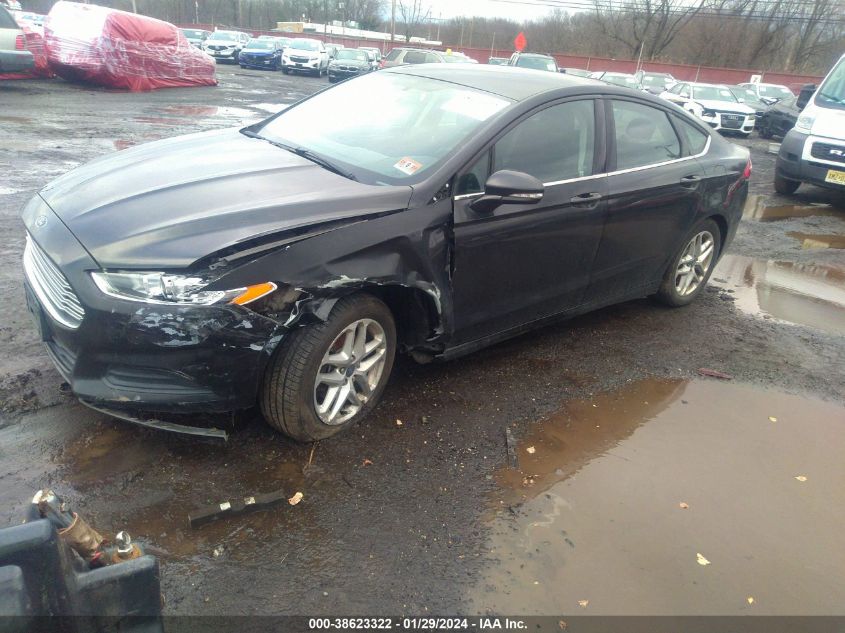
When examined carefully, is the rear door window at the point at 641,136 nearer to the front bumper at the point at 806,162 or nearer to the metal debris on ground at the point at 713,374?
the metal debris on ground at the point at 713,374

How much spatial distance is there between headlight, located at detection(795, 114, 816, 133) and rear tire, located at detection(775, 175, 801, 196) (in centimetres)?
89

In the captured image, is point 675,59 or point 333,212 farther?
point 675,59

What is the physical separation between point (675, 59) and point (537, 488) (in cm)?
5463

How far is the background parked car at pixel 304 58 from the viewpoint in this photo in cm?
2961

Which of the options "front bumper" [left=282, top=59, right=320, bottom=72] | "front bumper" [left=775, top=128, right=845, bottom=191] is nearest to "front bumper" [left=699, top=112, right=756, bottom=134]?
"front bumper" [left=775, top=128, right=845, bottom=191]

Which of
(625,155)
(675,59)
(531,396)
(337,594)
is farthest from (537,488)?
(675,59)

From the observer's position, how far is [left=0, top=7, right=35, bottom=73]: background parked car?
14.0 meters

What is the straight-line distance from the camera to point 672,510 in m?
2.86

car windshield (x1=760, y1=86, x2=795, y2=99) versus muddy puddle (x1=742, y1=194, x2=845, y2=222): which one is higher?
car windshield (x1=760, y1=86, x2=795, y2=99)

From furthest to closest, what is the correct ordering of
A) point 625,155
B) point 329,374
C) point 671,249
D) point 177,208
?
point 671,249 → point 625,155 → point 329,374 → point 177,208

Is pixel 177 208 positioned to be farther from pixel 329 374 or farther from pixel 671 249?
pixel 671 249

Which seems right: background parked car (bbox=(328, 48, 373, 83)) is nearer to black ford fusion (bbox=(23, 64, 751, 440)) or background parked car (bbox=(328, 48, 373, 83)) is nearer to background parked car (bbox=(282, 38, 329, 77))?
background parked car (bbox=(282, 38, 329, 77))

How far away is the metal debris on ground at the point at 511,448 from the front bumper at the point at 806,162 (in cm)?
793

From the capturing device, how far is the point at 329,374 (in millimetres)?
2926
